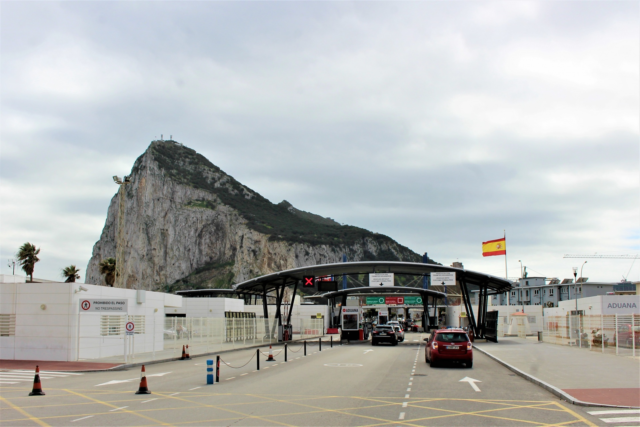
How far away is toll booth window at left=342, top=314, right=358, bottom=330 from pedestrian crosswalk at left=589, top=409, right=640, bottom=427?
129 feet

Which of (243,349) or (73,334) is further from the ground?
(73,334)

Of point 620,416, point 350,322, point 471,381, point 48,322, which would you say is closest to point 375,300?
point 350,322

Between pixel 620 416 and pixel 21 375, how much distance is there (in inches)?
764

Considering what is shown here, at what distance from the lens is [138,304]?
105 feet

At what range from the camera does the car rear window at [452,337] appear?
22.6m

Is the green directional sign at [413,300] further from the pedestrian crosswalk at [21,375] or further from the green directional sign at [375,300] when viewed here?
the pedestrian crosswalk at [21,375]

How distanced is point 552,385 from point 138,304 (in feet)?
77.3

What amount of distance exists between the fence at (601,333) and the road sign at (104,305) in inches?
937

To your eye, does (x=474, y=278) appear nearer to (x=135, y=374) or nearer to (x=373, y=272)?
(x=373, y=272)

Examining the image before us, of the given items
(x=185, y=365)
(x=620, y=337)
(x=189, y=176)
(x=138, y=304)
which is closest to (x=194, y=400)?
(x=185, y=365)

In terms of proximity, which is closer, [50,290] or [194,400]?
[194,400]

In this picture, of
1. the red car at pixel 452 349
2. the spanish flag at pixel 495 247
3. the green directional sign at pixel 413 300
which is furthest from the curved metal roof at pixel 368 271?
the red car at pixel 452 349

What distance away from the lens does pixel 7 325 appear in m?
26.8

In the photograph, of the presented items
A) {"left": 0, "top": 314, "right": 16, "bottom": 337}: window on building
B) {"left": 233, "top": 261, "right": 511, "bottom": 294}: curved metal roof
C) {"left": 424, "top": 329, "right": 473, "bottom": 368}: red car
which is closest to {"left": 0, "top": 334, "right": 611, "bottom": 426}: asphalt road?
{"left": 424, "top": 329, "right": 473, "bottom": 368}: red car
